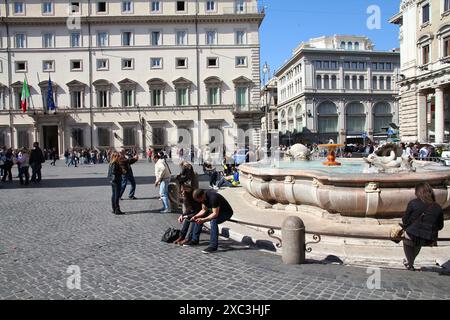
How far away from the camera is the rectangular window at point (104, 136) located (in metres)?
42.6

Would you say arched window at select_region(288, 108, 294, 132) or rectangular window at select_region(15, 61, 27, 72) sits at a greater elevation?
rectangular window at select_region(15, 61, 27, 72)

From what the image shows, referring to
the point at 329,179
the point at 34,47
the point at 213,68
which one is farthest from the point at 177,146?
the point at 329,179

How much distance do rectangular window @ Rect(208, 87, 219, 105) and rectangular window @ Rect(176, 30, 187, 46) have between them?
5.90 m

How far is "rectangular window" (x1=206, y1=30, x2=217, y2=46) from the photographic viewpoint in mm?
42812

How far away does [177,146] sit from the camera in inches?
1679

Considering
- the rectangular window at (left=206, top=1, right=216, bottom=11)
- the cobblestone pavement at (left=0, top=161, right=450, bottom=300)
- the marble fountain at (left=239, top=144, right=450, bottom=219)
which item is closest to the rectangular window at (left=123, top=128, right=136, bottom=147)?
the rectangular window at (left=206, top=1, right=216, bottom=11)

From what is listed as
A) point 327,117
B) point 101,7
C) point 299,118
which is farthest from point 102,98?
point 327,117

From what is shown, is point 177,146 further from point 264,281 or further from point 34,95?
point 264,281

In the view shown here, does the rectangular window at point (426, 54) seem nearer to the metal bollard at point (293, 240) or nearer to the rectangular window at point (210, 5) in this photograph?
the rectangular window at point (210, 5)

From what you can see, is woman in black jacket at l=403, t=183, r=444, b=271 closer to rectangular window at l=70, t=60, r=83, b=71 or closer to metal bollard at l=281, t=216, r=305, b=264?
metal bollard at l=281, t=216, r=305, b=264

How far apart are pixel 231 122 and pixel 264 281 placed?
38046 millimetres

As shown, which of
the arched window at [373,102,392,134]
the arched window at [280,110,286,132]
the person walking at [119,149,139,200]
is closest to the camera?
the person walking at [119,149,139,200]

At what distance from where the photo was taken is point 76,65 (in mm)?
42719

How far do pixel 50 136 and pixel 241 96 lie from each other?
2177 cm
